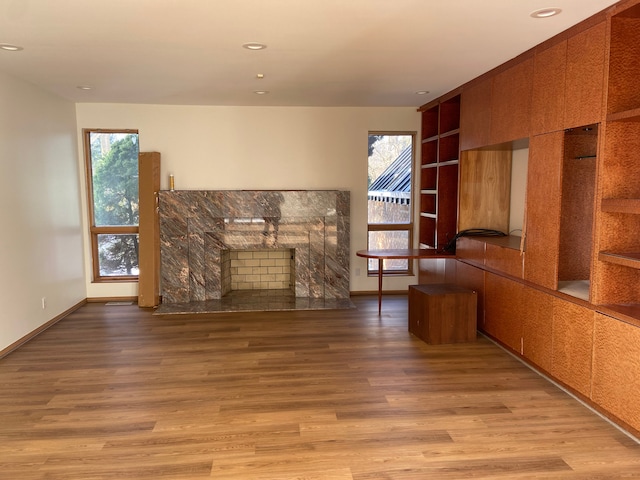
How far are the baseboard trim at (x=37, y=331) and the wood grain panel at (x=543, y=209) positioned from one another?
14.7 feet

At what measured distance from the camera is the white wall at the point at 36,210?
14.2 feet

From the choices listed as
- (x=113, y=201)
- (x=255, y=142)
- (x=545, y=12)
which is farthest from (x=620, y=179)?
(x=113, y=201)

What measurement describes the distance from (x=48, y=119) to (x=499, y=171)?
4869 millimetres

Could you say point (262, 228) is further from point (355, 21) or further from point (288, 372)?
point (355, 21)

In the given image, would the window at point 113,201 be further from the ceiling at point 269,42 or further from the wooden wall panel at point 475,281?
the wooden wall panel at point 475,281

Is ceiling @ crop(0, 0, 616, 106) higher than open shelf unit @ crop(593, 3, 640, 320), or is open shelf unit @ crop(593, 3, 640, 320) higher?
ceiling @ crop(0, 0, 616, 106)

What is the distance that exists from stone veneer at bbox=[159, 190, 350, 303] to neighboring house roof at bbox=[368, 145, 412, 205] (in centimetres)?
62

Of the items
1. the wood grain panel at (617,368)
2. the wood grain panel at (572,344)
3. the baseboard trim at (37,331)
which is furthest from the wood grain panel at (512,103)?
the baseboard trim at (37,331)

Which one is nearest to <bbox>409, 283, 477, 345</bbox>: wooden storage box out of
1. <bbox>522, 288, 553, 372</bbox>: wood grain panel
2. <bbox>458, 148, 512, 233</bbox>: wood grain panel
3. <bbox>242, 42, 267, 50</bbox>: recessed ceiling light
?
<bbox>522, 288, 553, 372</bbox>: wood grain panel

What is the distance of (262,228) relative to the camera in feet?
20.0

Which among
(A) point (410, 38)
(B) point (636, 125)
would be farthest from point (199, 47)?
(B) point (636, 125)

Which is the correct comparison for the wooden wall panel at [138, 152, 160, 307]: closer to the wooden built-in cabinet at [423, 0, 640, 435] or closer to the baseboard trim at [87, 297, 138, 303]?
the baseboard trim at [87, 297, 138, 303]

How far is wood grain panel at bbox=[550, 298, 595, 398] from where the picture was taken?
3100 millimetres

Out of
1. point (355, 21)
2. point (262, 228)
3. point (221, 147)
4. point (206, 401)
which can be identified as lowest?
point (206, 401)
